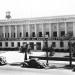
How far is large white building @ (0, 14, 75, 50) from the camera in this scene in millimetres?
63416

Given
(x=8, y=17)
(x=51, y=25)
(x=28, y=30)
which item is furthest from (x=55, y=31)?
(x=8, y=17)

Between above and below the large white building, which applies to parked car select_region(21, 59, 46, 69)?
below

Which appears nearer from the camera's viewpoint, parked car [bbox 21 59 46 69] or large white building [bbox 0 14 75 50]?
parked car [bbox 21 59 46 69]

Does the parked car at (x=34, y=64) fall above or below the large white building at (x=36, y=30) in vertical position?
below

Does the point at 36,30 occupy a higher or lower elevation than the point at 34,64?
higher

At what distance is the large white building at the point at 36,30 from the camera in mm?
63416

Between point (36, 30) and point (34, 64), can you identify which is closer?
point (34, 64)

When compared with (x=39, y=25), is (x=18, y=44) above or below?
below

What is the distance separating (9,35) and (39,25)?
1241 centimetres

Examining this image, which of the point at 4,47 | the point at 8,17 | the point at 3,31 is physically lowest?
the point at 4,47

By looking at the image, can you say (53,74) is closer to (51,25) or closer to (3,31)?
(51,25)

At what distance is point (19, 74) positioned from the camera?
1150 inches

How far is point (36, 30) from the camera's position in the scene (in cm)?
6844

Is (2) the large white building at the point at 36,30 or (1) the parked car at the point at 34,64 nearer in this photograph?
→ (1) the parked car at the point at 34,64
